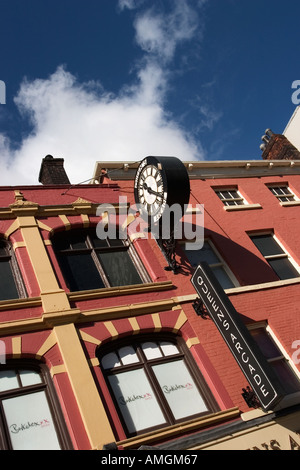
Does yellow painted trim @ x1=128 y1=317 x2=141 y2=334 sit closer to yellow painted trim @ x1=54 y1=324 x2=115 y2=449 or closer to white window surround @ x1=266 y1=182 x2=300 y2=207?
yellow painted trim @ x1=54 y1=324 x2=115 y2=449

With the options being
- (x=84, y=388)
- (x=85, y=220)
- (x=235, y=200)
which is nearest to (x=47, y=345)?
(x=84, y=388)

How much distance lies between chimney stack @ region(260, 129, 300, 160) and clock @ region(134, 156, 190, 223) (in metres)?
12.2

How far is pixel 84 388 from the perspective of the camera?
9.77m

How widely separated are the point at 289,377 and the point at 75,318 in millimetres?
6207

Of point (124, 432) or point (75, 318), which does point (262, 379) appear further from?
point (75, 318)

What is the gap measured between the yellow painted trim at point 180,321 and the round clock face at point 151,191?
10.1ft

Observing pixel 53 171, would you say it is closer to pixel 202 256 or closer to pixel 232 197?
pixel 202 256

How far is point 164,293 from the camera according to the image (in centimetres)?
1288

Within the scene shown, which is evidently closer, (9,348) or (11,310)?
(9,348)

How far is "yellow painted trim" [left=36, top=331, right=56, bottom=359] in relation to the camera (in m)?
10.2

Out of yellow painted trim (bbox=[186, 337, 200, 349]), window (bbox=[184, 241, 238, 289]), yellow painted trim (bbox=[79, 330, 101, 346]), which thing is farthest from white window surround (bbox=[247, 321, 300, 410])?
yellow painted trim (bbox=[79, 330, 101, 346])

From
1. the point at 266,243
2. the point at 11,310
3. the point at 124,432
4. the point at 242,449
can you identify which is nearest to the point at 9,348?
the point at 11,310

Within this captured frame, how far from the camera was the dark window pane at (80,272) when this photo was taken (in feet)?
42.2
